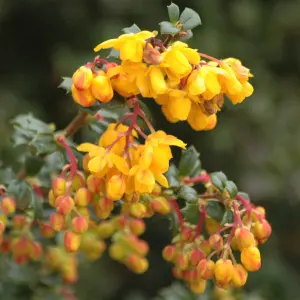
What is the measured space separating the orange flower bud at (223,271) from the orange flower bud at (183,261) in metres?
0.11

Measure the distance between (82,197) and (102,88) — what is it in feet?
0.68

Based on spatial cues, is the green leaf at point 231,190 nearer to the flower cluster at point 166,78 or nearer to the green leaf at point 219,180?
the green leaf at point 219,180

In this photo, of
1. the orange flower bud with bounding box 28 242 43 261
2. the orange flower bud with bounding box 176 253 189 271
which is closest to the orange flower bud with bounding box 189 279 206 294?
the orange flower bud with bounding box 176 253 189 271

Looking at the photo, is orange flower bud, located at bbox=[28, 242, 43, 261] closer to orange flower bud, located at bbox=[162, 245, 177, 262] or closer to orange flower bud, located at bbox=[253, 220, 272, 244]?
orange flower bud, located at bbox=[162, 245, 177, 262]

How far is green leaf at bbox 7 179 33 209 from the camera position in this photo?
1.37 meters

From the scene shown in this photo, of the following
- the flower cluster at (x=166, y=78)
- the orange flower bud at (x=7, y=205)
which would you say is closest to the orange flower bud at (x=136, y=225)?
the orange flower bud at (x=7, y=205)

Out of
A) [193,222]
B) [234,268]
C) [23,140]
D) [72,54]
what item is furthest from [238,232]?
[72,54]

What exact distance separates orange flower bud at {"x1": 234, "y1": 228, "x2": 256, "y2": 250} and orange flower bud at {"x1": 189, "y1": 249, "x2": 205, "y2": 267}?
8 cm

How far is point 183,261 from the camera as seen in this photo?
4.09 feet

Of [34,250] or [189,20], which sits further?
[34,250]

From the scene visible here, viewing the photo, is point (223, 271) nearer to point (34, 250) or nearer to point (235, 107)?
point (34, 250)

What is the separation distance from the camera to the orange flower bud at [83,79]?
110cm

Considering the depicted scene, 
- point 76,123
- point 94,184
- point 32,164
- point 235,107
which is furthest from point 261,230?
point 235,107

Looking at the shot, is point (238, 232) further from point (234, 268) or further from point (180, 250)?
point (180, 250)
